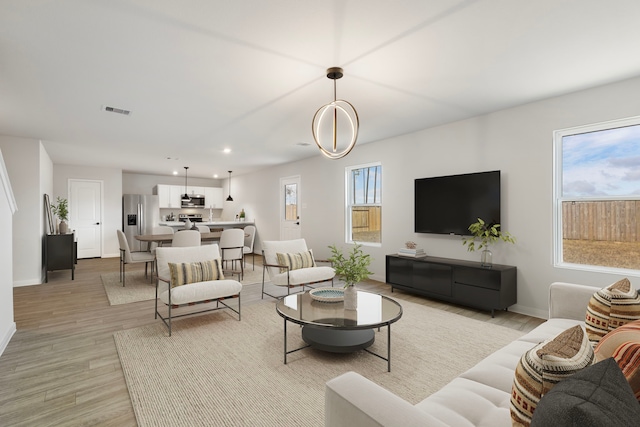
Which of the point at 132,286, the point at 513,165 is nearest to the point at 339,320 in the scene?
the point at 513,165

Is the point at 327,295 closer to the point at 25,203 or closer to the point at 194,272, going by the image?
the point at 194,272

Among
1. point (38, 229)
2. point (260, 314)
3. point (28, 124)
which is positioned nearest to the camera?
point (260, 314)

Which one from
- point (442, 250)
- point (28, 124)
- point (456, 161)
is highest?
point (28, 124)

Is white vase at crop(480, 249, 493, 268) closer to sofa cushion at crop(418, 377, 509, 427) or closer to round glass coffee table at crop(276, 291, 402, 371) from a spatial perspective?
round glass coffee table at crop(276, 291, 402, 371)

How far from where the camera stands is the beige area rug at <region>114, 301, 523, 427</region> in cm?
200

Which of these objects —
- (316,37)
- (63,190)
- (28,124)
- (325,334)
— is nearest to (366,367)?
(325,334)

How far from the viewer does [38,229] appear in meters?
5.42

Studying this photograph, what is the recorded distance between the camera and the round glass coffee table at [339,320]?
2469 mm

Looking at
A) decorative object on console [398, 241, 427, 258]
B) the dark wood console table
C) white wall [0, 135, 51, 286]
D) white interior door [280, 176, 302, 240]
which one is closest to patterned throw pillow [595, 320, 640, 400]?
decorative object on console [398, 241, 427, 258]

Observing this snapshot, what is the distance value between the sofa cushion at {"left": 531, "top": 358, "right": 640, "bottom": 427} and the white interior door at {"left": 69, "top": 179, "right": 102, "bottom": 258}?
399 inches

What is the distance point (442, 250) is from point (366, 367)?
2756 millimetres

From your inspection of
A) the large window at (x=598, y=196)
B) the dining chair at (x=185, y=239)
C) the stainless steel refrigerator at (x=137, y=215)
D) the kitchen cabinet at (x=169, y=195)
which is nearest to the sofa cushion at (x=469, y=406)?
the large window at (x=598, y=196)

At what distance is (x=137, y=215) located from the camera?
→ 920cm

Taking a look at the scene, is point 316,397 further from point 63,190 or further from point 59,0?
point 63,190
